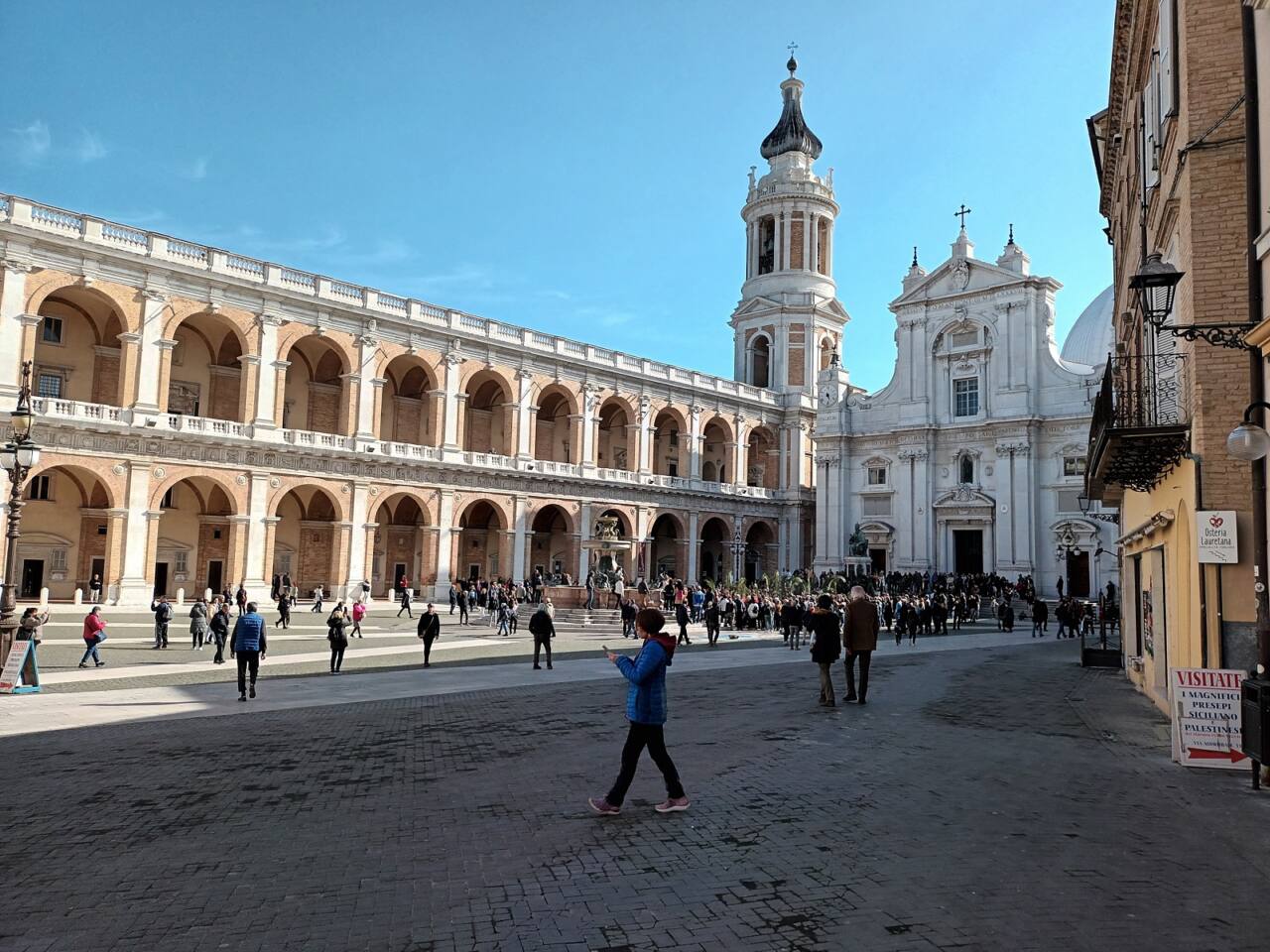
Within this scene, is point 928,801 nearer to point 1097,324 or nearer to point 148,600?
point 148,600

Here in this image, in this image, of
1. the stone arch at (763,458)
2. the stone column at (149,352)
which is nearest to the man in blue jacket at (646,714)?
the stone column at (149,352)

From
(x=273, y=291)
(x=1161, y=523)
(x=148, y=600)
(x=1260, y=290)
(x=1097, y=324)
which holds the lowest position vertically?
(x=148, y=600)

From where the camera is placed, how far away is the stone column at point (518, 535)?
142ft

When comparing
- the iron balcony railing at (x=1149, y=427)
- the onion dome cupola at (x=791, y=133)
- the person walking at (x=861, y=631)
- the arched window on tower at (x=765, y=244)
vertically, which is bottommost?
the person walking at (x=861, y=631)

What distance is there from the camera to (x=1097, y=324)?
5147 centimetres

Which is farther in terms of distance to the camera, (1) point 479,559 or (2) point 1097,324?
(2) point 1097,324

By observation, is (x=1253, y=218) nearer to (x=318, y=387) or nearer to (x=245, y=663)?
(x=245, y=663)

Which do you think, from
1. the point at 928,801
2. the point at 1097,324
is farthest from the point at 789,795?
the point at 1097,324

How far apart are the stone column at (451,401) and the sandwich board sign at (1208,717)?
3556 centimetres

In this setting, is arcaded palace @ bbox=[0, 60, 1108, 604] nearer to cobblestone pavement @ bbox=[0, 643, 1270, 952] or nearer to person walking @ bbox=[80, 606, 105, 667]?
person walking @ bbox=[80, 606, 105, 667]

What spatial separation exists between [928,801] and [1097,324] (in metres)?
52.2

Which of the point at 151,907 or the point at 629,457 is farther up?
the point at 629,457

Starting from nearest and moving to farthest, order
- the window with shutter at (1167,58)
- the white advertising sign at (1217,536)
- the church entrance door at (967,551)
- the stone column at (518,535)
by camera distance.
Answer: the white advertising sign at (1217,536)
the window with shutter at (1167,58)
the stone column at (518,535)
the church entrance door at (967,551)

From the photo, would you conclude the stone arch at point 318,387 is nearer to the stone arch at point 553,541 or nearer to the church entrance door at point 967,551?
the stone arch at point 553,541
